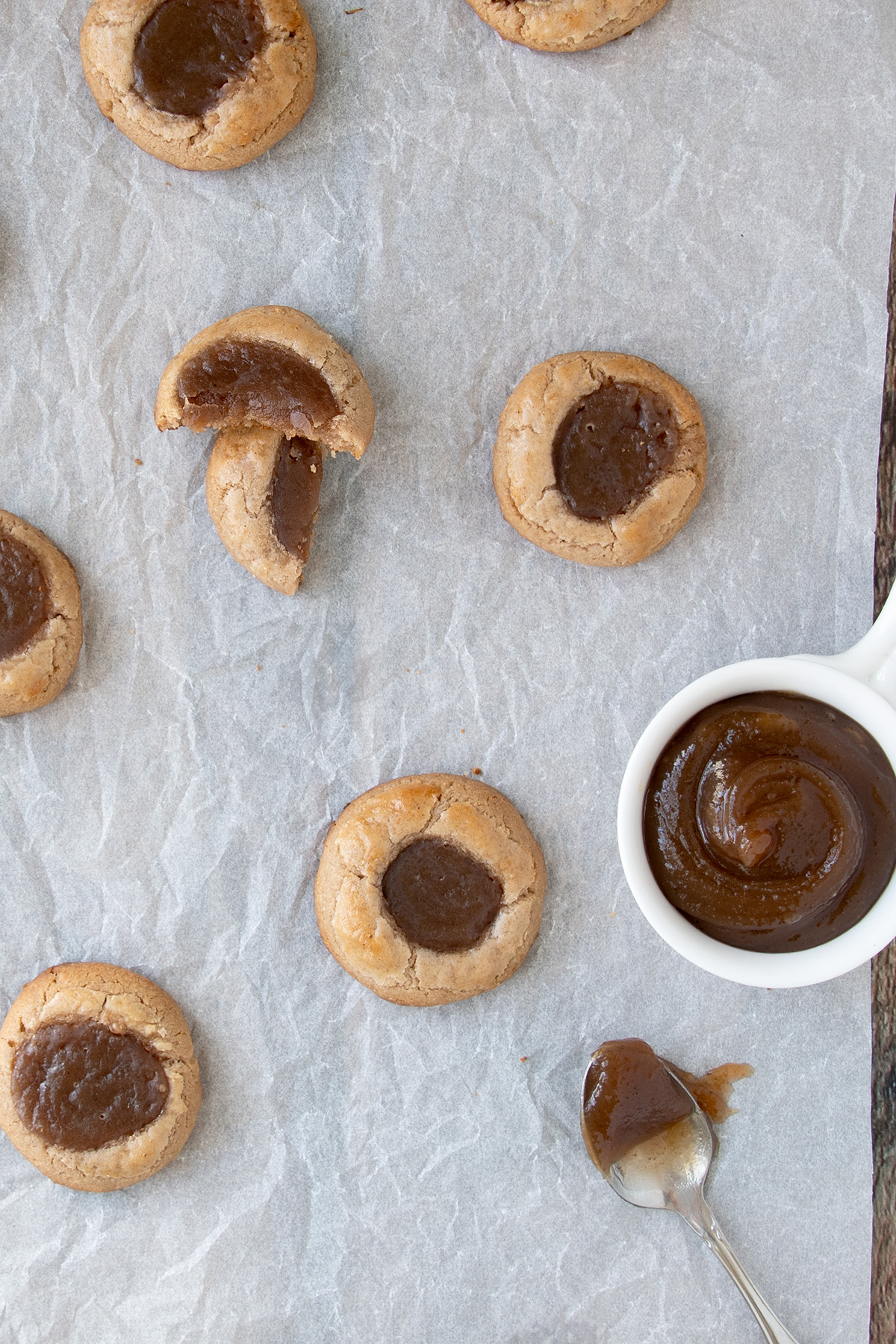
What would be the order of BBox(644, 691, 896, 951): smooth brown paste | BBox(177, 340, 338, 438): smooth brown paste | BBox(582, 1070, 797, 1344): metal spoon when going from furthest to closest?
BBox(582, 1070, 797, 1344): metal spoon < BBox(177, 340, 338, 438): smooth brown paste < BBox(644, 691, 896, 951): smooth brown paste

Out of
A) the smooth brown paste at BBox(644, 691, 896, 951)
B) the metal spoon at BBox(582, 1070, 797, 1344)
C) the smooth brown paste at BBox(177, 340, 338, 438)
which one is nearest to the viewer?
the smooth brown paste at BBox(644, 691, 896, 951)

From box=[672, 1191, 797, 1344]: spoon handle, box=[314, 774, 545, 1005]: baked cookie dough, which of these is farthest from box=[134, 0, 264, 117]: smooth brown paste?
box=[672, 1191, 797, 1344]: spoon handle

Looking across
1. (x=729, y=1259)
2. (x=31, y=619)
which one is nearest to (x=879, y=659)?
(x=729, y=1259)

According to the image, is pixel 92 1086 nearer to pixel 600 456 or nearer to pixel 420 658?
pixel 420 658

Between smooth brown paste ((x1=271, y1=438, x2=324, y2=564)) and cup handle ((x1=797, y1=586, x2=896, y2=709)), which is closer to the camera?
cup handle ((x1=797, y1=586, x2=896, y2=709))

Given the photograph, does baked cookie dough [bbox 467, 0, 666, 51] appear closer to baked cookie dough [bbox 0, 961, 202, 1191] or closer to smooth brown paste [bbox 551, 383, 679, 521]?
smooth brown paste [bbox 551, 383, 679, 521]

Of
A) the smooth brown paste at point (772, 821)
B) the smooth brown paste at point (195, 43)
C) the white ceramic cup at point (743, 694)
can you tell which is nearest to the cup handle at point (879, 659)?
the white ceramic cup at point (743, 694)


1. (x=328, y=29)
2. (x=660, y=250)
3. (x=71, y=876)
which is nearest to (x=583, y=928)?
(x=71, y=876)
